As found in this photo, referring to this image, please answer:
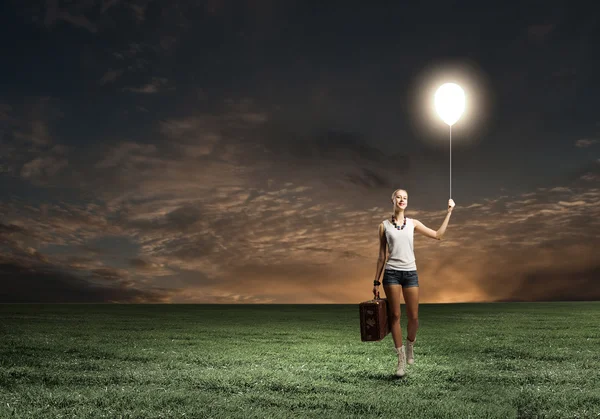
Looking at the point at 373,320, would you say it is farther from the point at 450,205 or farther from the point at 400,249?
the point at 450,205

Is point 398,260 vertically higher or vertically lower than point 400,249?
lower

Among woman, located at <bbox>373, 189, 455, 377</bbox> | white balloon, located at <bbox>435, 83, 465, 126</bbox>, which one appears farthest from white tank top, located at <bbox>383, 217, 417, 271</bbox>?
white balloon, located at <bbox>435, 83, 465, 126</bbox>

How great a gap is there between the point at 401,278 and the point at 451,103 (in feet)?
15.1

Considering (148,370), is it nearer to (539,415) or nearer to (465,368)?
(465,368)

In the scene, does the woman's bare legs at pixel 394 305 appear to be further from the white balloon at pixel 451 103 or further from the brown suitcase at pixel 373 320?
the white balloon at pixel 451 103

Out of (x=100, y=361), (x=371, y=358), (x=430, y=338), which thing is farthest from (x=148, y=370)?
(x=430, y=338)

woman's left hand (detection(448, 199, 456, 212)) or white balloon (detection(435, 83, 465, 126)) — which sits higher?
white balloon (detection(435, 83, 465, 126))

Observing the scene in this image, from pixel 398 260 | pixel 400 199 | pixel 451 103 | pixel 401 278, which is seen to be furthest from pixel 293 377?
pixel 451 103

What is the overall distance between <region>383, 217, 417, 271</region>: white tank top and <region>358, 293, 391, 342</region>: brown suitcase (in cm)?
77

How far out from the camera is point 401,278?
11.1 metres

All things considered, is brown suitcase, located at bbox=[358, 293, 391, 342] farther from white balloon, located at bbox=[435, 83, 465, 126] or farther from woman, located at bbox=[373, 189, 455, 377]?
white balloon, located at bbox=[435, 83, 465, 126]

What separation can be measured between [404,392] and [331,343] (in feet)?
26.7

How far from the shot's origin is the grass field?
906 centimetres

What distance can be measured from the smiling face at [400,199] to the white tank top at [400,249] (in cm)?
41
